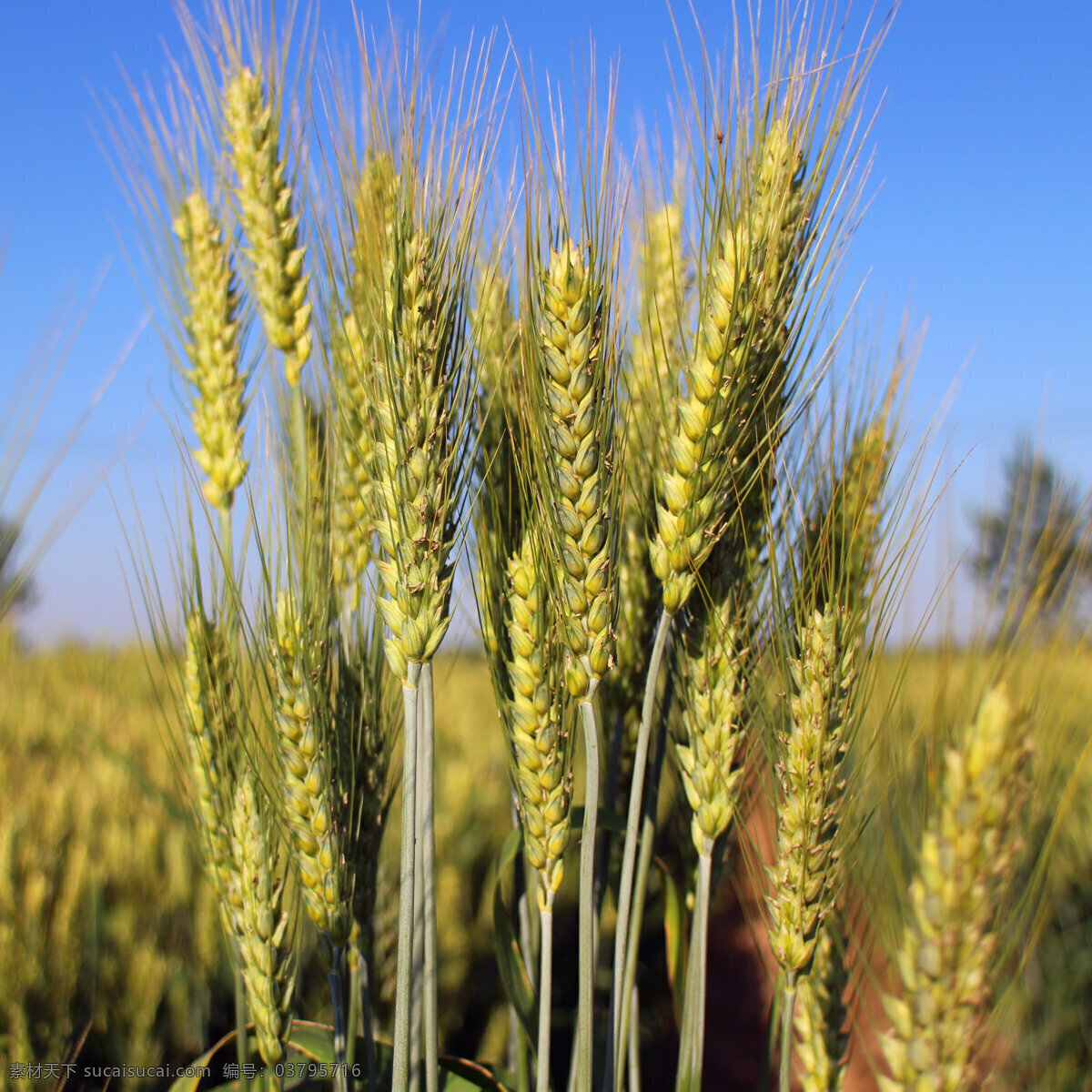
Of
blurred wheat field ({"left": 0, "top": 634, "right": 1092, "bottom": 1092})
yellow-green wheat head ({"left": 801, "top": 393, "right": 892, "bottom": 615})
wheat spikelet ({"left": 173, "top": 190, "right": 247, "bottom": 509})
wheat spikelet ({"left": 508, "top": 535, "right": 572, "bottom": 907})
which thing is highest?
wheat spikelet ({"left": 173, "top": 190, "right": 247, "bottom": 509})

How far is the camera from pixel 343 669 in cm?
124

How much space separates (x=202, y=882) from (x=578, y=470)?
5.61ft

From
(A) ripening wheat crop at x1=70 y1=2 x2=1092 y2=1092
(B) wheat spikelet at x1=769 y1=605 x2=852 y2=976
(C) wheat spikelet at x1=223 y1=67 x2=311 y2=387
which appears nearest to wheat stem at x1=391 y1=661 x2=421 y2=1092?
(A) ripening wheat crop at x1=70 y1=2 x2=1092 y2=1092

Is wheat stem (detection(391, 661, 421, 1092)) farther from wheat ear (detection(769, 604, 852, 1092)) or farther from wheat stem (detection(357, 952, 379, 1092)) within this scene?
wheat ear (detection(769, 604, 852, 1092))

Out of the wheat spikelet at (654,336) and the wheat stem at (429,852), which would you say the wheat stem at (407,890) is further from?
the wheat spikelet at (654,336)

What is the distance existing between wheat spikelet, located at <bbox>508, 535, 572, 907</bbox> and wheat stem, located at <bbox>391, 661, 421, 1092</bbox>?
138 mm

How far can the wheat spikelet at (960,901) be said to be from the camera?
0.73m

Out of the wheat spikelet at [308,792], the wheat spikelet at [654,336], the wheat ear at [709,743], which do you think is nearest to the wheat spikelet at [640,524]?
the wheat spikelet at [654,336]

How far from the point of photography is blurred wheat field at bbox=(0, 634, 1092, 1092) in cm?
94

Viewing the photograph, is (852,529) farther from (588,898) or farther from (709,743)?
(588,898)

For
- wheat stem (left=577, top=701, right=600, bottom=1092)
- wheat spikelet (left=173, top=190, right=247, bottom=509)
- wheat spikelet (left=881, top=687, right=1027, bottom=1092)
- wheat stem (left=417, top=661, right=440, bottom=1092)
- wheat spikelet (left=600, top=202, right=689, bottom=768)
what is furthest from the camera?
wheat spikelet (left=173, top=190, right=247, bottom=509)

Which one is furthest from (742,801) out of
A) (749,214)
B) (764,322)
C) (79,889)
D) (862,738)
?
(79,889)

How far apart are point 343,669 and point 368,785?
0.20 meters

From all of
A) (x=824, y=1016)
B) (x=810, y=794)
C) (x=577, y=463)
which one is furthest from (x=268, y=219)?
(x=824, y=1016)
